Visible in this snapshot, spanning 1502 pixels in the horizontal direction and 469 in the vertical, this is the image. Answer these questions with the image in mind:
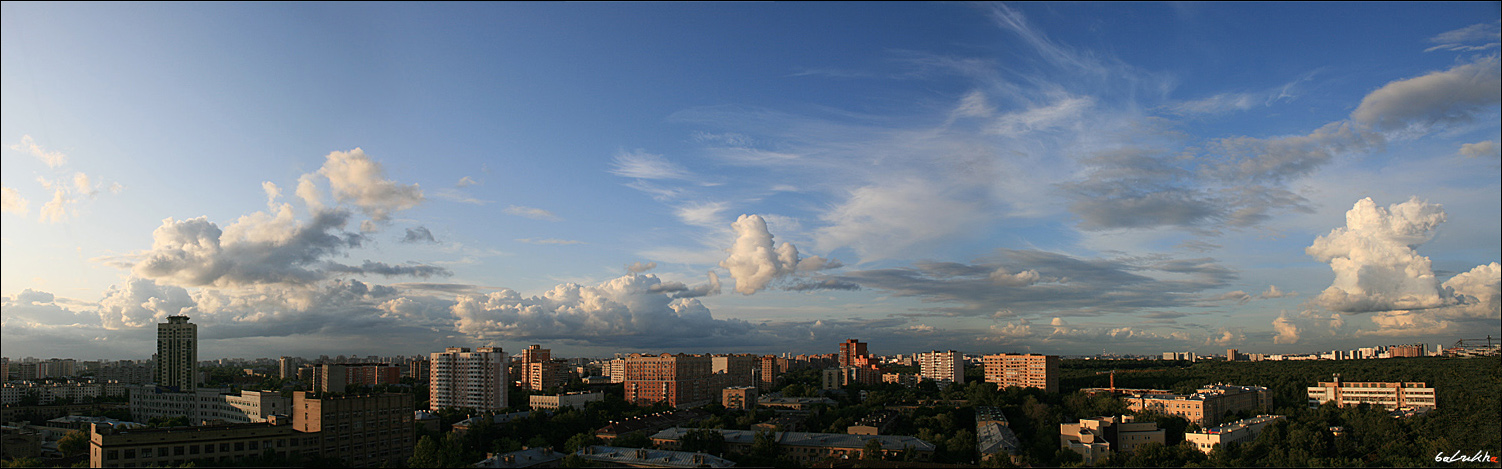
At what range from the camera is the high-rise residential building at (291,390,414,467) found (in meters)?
23.3

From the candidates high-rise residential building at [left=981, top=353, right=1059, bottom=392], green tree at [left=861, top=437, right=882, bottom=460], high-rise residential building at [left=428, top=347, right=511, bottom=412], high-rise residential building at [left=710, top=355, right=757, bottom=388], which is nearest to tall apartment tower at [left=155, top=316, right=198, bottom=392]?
high-rise residential building at [left=428, top=347, right=511, bottom=412]

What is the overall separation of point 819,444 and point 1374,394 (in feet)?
119

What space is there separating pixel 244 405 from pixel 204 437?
12577mm

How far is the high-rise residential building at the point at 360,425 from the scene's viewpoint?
23297 mm

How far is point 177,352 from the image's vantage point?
47438mm

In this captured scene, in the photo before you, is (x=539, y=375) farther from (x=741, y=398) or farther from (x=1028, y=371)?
(x=1028, y=371)

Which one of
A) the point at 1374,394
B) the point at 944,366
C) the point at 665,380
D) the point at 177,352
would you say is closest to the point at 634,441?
the point at 665,380

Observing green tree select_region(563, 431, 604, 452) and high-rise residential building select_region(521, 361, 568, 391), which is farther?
high-rise residential building select_region(521, 361, 568, 391)

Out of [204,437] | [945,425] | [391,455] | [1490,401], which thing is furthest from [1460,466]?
[204,437]

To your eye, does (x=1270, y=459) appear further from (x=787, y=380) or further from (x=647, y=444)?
(x=787, y=380)

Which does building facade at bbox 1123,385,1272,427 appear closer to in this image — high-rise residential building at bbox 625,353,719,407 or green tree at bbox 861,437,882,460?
green tree at bbox 861,437,882,460

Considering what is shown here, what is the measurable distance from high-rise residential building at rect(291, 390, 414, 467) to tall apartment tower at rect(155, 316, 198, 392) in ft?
94.9

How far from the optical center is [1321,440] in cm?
2967

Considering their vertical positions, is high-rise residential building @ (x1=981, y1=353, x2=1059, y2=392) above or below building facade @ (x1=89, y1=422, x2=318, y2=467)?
below
